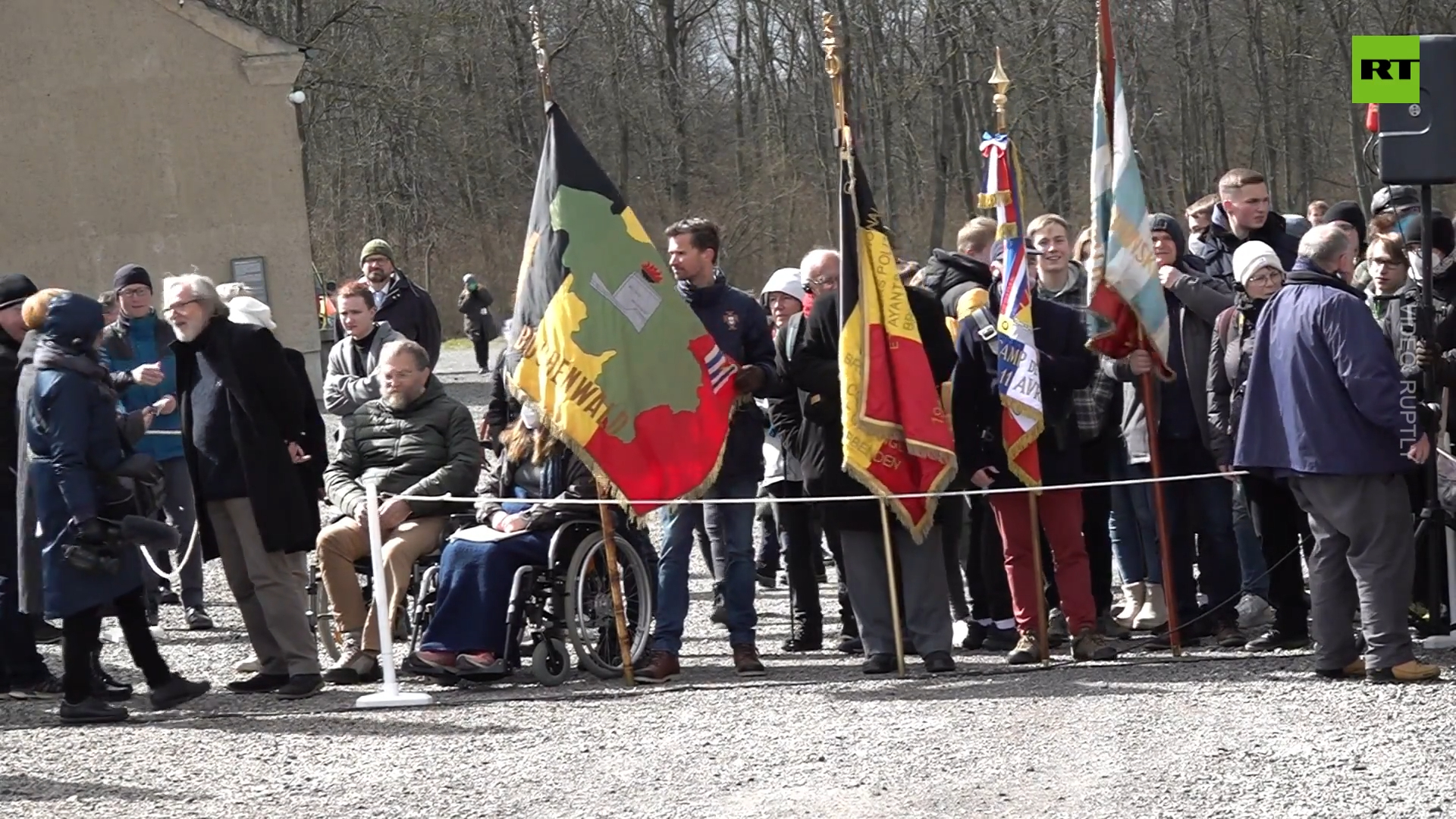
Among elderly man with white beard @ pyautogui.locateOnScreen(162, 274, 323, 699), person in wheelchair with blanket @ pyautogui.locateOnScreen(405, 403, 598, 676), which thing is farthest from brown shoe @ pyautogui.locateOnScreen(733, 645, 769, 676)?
elderly man with white beard @ pyautogui.locateOnScreen(162, 274, 323, 699)

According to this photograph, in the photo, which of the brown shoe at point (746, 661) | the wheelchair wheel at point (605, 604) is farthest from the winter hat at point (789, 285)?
the brown shoe at point (746, 661)

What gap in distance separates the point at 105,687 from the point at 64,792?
6.93 feet

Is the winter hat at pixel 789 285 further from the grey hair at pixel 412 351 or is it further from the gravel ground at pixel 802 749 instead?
the gravel ground at pixel 802 749

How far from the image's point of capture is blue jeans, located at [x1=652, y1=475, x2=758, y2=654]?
30.2ft

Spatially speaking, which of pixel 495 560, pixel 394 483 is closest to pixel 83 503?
pixel 394 483

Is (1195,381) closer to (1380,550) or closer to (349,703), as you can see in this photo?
(1380,550)

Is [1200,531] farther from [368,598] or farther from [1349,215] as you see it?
[368,598]

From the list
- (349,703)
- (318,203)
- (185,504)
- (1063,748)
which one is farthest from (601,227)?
(318,203)

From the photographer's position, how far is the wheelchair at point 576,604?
909 centimetres

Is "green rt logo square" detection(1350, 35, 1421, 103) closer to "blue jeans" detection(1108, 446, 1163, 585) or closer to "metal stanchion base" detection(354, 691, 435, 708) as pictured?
"blue jeans" detection(1108, 446, 1163, 585)

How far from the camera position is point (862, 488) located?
914cm

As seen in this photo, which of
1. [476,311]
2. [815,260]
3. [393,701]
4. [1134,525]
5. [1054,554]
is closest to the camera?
[393,701]

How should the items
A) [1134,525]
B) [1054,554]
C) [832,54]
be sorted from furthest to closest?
[1134,525]
[1054,554]
[832,54]

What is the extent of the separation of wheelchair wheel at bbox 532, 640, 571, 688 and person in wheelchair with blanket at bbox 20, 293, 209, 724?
1.68 meters
